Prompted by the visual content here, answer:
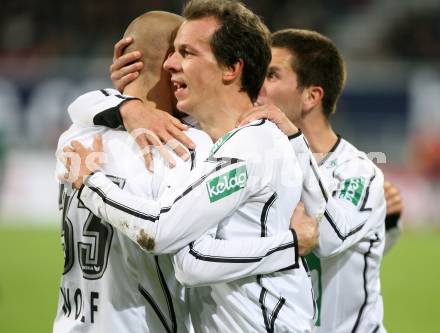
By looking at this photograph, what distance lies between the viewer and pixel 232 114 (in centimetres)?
364

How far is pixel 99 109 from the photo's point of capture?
12.0ft

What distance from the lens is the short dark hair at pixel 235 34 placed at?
11.8 ft

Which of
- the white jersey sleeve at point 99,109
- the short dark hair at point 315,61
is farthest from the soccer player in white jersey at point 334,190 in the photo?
the white jersey sleeve at point 99,109

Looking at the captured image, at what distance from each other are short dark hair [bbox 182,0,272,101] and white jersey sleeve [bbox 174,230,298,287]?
0.81 m

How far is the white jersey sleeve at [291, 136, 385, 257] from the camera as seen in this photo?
3672 millimetres

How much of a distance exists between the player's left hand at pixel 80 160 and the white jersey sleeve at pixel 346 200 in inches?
33.0

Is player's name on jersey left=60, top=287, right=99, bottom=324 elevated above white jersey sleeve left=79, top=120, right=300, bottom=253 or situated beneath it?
situated beneath

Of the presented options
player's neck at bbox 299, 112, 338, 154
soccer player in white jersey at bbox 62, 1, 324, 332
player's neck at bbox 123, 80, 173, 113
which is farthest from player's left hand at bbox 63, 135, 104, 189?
player's neck at bbox 299, 112, 338, 154

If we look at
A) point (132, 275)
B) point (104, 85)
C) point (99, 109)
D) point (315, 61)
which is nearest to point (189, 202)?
point (132, 275)

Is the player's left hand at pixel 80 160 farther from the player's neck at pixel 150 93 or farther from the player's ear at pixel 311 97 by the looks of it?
the player's ear at pixel 311 97

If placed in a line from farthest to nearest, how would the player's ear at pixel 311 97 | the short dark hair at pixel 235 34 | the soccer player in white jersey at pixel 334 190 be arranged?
the player's ear at pixel 311 97 < the soccer player in white jersey at pixel 334 190 < the short dark hair at pixel 235 34

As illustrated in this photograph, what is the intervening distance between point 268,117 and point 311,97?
1274 millimetres

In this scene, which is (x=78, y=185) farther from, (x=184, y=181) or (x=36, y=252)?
(x=36, y=252)

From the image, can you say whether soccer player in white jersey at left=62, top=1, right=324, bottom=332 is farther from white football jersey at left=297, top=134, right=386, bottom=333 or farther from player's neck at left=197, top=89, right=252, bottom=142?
white football jersey at left=297, top=134, right=386, bottom=333
